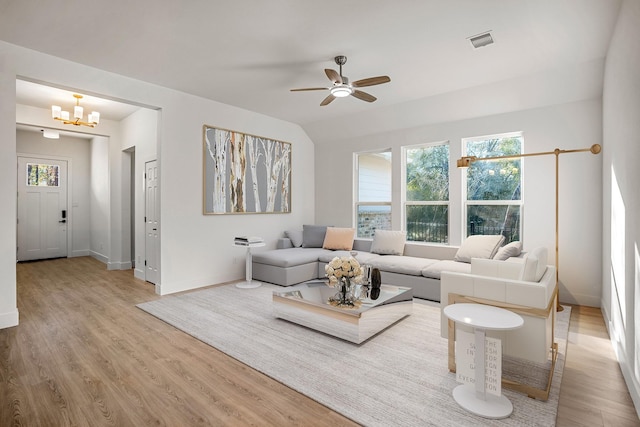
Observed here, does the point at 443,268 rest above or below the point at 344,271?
below

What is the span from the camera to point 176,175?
486cm

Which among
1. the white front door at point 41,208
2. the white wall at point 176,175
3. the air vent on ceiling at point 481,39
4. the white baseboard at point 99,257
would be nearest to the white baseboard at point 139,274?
the white wall at point 176,175

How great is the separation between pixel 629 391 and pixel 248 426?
8.29ft

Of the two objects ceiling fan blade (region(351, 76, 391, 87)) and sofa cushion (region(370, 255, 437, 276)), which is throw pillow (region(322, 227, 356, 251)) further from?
ceiling fan blade (region(351, 76, 391, 87))

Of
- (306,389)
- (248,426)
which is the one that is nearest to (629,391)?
(306,389)

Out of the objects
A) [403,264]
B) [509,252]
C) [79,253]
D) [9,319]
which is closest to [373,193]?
[403,264]

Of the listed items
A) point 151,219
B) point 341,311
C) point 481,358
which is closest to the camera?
point 481,358

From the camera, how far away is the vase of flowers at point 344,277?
3.19 meters

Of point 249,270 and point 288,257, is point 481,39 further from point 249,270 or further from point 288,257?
point 249,270

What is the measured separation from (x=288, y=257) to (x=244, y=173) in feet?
5.56

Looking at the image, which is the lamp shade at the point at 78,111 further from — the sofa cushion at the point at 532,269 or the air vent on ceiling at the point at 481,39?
the sofa cushion at the point at 532,269

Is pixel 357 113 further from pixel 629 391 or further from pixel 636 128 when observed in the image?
pixel 629 391

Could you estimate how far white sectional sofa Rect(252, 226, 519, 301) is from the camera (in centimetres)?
442

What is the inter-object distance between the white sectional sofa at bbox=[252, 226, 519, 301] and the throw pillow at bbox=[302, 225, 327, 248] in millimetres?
19
